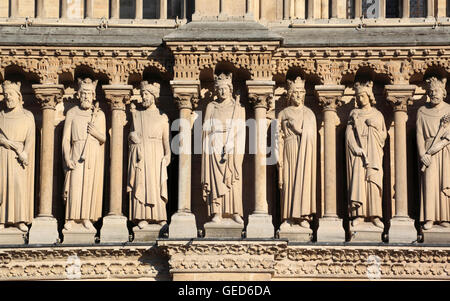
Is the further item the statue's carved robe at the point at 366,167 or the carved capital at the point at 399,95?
the carved capital at the point at 399,95

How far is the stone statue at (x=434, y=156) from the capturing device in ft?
86.5

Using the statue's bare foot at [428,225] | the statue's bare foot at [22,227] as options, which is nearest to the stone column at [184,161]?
the statue's bare foot at [22,227]

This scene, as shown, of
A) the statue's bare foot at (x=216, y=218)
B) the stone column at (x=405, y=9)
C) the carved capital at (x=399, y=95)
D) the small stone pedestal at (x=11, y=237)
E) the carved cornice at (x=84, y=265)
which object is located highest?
the stone column at (x=405, y=9)

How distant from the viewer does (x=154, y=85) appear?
27.1 meters

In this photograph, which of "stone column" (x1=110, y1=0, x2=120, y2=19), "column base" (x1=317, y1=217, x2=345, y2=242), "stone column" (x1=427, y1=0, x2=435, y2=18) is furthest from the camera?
"stone column" (x1=110, y1=0, x2=120, y2=19)

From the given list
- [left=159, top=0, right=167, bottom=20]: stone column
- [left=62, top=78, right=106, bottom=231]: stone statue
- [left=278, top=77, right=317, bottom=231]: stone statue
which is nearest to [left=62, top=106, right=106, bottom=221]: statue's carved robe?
[left=62, top=78, right=106, bottom=231]: stone statue

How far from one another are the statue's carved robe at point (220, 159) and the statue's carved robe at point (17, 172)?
251 centimetres

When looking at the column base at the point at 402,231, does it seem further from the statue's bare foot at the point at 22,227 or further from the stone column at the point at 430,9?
the statue's bare foot at the point at 22,227

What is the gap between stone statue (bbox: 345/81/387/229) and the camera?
86.7 feet

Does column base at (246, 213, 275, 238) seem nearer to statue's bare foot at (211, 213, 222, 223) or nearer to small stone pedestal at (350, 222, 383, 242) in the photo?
statue's bare foot at (211, 213, 222, 223)

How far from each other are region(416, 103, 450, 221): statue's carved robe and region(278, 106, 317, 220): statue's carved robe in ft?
5.04

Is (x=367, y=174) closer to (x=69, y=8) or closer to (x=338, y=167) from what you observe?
(x=338, y=167)

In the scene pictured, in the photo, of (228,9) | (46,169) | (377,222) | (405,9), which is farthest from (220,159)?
(405,9)
